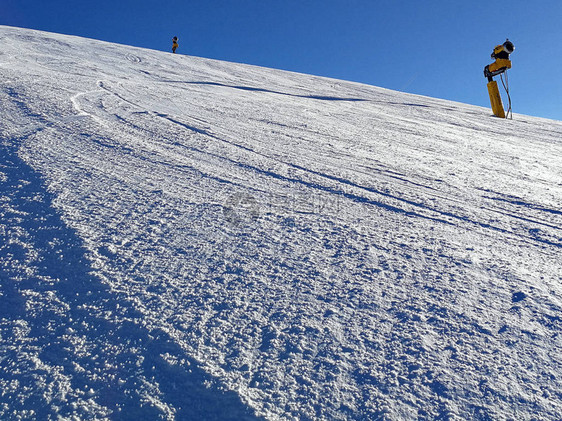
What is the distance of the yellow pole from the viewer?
374 inches

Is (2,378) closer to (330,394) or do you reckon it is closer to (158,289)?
(158,289)

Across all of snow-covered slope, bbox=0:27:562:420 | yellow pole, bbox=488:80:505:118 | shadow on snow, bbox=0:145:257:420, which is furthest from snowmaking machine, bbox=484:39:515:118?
shadow on snow, bbox=0:145:257:420

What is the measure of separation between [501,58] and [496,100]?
982mm

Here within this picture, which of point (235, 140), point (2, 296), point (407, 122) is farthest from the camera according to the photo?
point (407, 122)

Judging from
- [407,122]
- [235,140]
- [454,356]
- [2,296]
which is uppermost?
[407,122]

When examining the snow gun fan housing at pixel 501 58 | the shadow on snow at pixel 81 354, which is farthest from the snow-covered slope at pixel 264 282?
the snow gun fan housing at pixel 501 58

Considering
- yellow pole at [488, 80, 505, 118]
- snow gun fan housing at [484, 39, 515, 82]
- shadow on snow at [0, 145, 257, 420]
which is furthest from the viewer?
yellow pole at [488, 80, 505, 118]

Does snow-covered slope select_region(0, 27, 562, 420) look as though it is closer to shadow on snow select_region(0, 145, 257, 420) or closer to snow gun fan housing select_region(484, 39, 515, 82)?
shadow on snow select_region(0, 145, 257, 420)

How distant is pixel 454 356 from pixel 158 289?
113 centimetres

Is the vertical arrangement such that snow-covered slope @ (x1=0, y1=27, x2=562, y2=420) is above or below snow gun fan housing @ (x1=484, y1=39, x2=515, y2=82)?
below

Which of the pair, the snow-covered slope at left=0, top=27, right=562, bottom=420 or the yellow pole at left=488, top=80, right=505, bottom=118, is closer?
the snow-covered slope at left=0, top=27, right=562, bottom=420

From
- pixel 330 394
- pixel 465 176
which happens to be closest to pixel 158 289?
pixel 330 394

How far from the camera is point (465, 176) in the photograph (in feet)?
11.6

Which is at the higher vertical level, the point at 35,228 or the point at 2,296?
the point at 35,228
